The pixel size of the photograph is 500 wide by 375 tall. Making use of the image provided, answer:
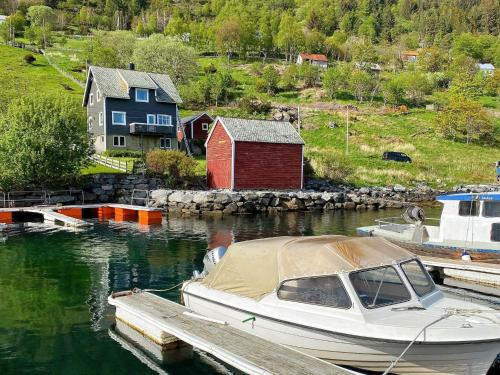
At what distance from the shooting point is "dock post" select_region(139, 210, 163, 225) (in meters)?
34.0

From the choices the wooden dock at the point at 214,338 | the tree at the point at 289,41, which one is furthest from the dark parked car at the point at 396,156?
the tree at the point at 289,41

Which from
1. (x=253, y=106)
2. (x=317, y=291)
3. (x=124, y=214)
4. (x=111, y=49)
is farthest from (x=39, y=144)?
(x=111, y=49)

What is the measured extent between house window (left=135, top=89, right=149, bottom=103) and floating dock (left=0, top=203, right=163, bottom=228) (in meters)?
23.6

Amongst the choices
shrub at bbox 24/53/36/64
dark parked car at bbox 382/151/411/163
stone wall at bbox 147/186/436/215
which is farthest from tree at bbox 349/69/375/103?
shrub at bbox 24/53/36/64

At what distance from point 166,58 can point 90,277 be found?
7836 cm

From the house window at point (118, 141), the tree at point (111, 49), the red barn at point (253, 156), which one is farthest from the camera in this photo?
the tree at point (111, 49)

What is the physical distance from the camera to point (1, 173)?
37344mm

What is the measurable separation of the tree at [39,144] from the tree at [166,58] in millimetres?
49193

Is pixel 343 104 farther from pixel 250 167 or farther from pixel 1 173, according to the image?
pixel 1 173

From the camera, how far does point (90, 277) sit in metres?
18.6

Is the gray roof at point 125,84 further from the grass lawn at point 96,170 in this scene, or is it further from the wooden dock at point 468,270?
the wooden dock at point 468,270

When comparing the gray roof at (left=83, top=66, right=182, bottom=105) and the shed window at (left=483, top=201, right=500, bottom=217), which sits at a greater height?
the gray roof at (left=83, top=66, right=182, bottom=105)

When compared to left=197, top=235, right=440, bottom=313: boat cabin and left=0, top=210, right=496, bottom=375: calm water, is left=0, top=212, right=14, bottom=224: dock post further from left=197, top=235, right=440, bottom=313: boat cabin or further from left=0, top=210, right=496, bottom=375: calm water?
left=197, top=235, right=440, bottom=313: boat cabin

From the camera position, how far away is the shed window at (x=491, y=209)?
18.8 meters
